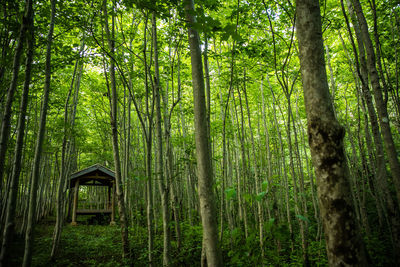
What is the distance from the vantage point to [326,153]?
1382 millimetres

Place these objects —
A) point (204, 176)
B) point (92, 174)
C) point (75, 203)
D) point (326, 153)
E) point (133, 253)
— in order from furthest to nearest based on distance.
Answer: point (92, 174) → point (75, 203) → point (133, 253) → point (204, 176) → point (326, 153)

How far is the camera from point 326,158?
1374 mm

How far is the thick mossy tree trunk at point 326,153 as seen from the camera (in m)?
1.26

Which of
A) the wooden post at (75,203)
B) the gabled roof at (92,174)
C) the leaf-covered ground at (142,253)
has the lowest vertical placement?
the leaf-covered ground at (142,253)

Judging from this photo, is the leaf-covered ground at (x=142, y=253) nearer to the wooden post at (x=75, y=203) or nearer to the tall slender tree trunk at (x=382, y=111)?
the tall slender tree trunk at (x=382, y=111)

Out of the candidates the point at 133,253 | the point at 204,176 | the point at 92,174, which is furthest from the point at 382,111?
the point at 92,174

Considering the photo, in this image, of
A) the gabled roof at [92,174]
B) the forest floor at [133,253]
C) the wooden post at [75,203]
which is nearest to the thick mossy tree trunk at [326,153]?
the forest floor at [133,253]

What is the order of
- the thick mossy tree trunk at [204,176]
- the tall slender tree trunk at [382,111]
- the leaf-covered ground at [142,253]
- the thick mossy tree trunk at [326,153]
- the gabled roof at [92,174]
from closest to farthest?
1. the thick mossy tree trunk at [326,153]
2. the thick mossy tree trunk at [204,176]
3. the tall slender tree trunk at [382,111]
4. the leaf-covered ground at [142,253]
5. the gabled roof at [92,174]

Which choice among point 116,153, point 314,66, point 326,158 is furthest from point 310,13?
point 116,153

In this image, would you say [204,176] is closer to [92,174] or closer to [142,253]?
[142,253]

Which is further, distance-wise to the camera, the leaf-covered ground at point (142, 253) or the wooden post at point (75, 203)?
the wooden post at point (75, 203)

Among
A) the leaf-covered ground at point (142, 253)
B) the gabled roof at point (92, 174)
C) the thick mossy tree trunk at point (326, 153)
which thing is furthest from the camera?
the gabled roof at point (92, 174)

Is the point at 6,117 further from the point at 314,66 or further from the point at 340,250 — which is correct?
the point at 340,250

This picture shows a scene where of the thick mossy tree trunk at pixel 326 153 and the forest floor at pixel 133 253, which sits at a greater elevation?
the thick mossy tree trunk at pixel 326 153
